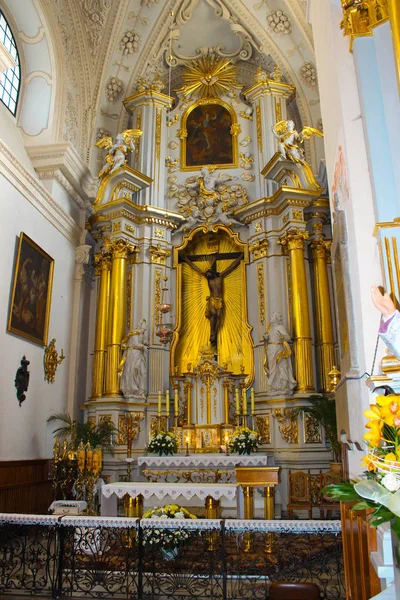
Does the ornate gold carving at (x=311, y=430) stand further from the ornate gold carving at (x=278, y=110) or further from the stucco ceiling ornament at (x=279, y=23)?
the stucco ceiling ornament at (x=279, y=23)

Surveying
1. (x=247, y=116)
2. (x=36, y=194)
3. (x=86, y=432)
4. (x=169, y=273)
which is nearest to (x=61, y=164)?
(x=36, y=194)

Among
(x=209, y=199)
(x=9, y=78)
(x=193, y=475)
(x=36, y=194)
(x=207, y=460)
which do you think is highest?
(x=9, y=78)

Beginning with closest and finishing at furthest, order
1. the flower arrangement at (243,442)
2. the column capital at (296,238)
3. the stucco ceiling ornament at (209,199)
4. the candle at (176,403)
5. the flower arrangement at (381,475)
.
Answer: the flower arrangement at (381,475) → the flower arrangement at (243,442) → the candle at (176,403) → the column capital at (296,238) → the stucco ceiling ornament at (209,199)

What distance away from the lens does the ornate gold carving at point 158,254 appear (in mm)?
12844

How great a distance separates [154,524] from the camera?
5.27 metres

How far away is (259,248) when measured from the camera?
12609 mm

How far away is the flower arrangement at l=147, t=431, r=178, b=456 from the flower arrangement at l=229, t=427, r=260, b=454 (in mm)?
1109

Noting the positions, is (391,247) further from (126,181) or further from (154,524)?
(126,181)

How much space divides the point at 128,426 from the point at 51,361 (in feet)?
6.80

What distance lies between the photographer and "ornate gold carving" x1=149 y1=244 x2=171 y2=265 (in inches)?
506

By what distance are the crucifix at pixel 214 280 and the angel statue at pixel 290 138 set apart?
2582 mm

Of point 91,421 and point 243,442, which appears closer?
point 243,442

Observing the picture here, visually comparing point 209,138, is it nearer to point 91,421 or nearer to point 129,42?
point 129,42

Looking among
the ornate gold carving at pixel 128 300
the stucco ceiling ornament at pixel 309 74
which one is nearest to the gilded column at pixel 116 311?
the ornate gold carving at pixel 128 300
